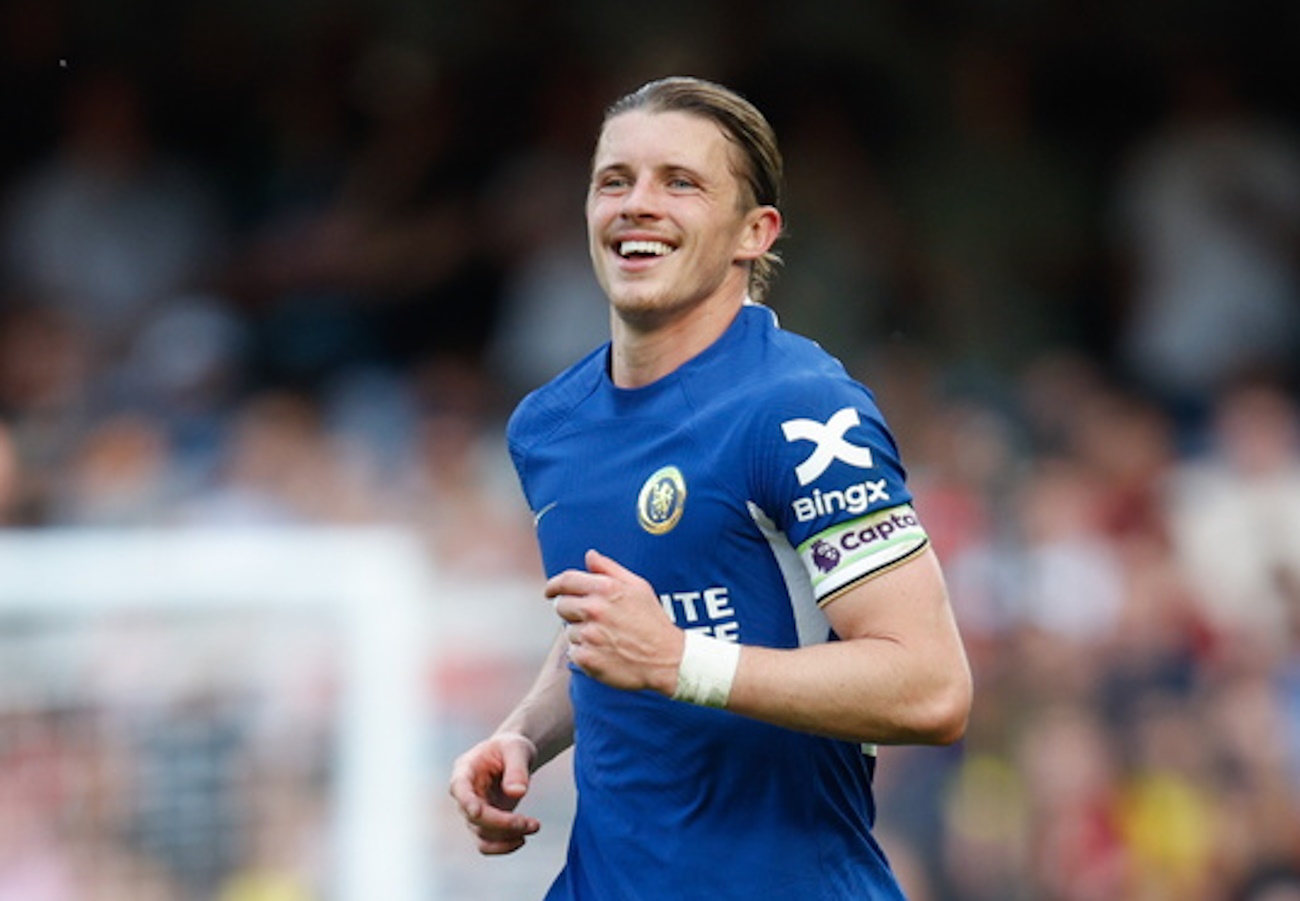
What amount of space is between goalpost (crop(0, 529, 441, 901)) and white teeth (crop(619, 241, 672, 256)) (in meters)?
3.91

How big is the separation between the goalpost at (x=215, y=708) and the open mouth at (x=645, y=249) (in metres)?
3.91

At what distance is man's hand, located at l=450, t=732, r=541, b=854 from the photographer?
4.18 meters

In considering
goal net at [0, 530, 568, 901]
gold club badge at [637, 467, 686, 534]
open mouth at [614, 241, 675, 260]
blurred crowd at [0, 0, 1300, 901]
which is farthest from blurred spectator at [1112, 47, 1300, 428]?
gold club badge at [637, 467, 686, 534]

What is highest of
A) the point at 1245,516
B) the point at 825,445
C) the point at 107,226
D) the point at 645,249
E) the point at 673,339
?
the point at 107,226

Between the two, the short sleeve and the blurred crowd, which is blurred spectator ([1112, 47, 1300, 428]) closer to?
the blurred crowd

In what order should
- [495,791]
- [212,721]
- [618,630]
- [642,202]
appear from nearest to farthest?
[618,630] → [642,202] → [495,791] → [212,721]

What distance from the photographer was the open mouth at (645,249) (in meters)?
4.15

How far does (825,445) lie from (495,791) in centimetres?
96

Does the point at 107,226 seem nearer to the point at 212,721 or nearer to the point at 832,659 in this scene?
the point at 212,721

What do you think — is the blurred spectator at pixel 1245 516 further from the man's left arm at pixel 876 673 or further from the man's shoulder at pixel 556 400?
the man's left arm at pixel 876 673

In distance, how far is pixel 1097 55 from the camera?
40.9 ft

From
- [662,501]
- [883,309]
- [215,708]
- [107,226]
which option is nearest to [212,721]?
[215,708]

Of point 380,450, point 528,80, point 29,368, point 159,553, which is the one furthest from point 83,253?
point 159,553

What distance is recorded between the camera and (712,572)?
13.1 ft
